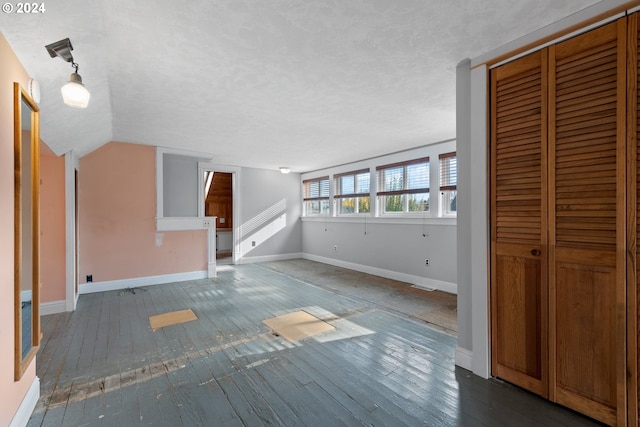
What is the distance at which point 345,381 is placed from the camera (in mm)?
2121

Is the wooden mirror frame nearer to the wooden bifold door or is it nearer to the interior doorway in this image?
the wooden bifold door

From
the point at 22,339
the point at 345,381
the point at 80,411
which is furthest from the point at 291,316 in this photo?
the point at 22,339

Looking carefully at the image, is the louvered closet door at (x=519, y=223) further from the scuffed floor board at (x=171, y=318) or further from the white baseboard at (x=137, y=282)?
the white baseboard at (x=137, y=282)

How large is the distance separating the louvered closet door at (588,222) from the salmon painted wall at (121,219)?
5.31 meters

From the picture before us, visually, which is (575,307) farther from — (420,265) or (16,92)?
(16,92)

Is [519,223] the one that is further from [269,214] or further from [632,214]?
[269,214]

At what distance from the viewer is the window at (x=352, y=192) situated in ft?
19.9

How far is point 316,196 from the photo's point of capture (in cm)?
752

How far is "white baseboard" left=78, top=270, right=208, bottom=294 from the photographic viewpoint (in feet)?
14.5

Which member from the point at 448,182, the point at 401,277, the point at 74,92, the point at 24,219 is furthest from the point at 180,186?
the point at 448,182

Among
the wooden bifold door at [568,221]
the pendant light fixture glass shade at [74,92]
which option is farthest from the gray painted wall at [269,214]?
the wooden bifold door at [568,221]

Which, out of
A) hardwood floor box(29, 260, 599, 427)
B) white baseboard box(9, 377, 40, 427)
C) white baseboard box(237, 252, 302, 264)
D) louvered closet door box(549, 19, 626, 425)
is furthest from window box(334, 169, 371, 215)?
white baseboard box(9, 377, 40, 427)

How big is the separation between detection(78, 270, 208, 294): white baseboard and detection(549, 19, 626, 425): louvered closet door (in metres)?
5.19

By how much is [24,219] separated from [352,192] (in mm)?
5264
